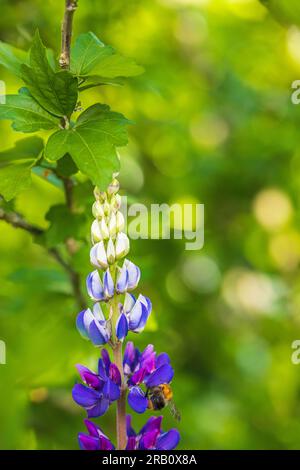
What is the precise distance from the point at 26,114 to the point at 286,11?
1.03 metres

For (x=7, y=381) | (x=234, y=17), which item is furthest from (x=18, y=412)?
(x=234, y=17)

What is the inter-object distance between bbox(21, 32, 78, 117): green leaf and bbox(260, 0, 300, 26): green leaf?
2.90 ft

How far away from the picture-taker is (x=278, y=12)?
7.11 feet

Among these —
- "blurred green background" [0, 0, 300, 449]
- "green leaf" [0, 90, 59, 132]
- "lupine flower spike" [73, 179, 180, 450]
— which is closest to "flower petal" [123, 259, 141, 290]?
"lupine flower spike" [73, 179, 180, 450]

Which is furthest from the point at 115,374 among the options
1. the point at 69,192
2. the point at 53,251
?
the point at 53,251

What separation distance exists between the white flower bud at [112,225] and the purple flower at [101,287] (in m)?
0.08

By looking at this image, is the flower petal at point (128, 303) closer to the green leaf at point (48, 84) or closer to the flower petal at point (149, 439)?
the flower petal at point (149, 439)

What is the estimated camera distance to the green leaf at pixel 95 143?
1.41m

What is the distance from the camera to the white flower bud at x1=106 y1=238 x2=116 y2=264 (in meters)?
1.38

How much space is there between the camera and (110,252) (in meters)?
1.39

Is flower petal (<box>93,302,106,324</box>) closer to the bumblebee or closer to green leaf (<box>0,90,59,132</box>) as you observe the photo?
the bumblebee

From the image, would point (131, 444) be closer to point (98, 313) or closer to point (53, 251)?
point (98, 313)
